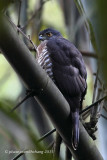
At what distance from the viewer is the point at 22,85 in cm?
407

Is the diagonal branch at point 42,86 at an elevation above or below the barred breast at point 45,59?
above

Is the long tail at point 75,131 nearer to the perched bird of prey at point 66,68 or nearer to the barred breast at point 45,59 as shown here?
the perched bird of prey at point 66,68

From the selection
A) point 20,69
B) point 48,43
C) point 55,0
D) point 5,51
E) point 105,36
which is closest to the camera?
point 105,36

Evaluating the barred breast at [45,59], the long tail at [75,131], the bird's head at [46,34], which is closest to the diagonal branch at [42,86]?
the long tail at [75,131]

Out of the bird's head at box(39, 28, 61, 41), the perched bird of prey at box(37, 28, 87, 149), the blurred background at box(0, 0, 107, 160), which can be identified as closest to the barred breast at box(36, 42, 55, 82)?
the perched bird of prey at box(37, 28, 87, 149)

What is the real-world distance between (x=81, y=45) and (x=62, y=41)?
1.71m

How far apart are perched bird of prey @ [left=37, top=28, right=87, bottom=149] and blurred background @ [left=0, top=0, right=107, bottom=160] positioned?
0.43ft

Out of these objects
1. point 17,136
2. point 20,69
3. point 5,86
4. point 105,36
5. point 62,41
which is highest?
point 105,36

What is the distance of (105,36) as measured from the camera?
455 mm

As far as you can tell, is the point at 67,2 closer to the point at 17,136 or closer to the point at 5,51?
the point at 5,51

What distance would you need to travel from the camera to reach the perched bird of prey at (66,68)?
258 centimetres

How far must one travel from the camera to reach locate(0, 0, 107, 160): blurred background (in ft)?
2.33

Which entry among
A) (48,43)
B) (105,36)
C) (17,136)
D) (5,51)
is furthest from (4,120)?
(48,43)

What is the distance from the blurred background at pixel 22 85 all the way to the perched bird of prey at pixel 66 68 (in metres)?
0.13
